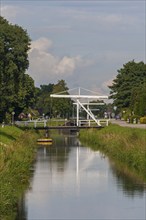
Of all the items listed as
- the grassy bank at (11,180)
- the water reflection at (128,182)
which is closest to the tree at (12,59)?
the water reflection at (128,182)

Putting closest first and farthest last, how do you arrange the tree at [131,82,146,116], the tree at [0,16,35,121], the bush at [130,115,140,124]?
the tree at [0,16,35,121]
the bush at [130,115,140,124]
the tree at [131,82,146,116]

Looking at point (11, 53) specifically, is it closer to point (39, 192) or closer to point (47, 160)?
point (47, 160)

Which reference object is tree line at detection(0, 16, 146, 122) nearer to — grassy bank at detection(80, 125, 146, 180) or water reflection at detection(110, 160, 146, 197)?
grassy bank at detection(80, 125, 146, 180)

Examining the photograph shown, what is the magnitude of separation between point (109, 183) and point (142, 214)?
40.0ft

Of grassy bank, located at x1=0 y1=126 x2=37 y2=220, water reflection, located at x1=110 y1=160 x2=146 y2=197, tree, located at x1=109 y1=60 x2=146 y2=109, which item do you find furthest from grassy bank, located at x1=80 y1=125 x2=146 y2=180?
tree, located at x1=109 y1=60 x2=146 y2=109

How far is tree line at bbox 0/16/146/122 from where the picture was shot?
275 ft

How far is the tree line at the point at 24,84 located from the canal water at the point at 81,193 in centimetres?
2038

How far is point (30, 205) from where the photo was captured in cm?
3762

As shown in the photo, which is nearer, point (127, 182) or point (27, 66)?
point (127, 182)

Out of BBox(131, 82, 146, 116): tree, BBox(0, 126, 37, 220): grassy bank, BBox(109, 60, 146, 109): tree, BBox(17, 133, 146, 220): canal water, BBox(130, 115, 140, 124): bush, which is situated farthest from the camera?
BBox(109, 60, 146, 109): tree

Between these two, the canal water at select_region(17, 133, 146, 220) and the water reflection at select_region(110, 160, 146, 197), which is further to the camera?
the water reflection at select_region(110, 160, 146, 197)

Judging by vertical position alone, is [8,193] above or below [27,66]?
below

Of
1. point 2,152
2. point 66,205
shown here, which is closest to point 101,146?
point 2,152

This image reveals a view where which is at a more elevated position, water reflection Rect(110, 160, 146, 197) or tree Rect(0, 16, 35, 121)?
tree Rect(0, 16, 35, 121)
